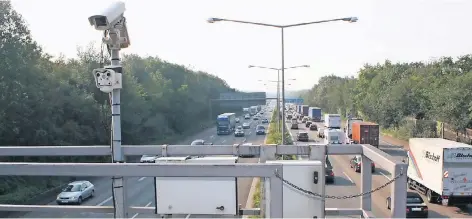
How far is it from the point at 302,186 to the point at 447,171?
1611cm

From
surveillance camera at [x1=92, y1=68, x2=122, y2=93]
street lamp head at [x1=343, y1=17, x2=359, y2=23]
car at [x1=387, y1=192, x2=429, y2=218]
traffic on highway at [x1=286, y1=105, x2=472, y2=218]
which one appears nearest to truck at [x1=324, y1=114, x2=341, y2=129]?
traffic on highway at [x1=286, y1=105, x2=472, y2=218]

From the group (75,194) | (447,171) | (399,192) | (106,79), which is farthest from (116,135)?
(75,194)

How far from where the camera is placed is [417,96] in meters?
54.1

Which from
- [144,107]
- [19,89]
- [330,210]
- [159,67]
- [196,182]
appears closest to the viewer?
[196,182]

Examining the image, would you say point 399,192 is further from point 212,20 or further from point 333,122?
point 333,122

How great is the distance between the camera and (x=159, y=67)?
3354 inches

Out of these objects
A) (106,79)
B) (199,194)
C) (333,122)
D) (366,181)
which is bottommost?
(333,122)

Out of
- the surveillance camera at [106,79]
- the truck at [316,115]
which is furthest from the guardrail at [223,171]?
the truck at [316,115]

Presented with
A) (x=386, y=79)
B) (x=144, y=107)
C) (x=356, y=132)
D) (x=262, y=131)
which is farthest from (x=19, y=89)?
(x=386, y=79)

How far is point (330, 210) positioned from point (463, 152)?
50.7ft

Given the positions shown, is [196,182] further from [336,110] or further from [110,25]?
[336,110]

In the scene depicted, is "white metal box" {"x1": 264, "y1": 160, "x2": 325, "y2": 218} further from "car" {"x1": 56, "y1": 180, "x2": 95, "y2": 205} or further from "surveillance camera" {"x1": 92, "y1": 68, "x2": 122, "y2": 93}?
"car" {"x1": 56, "y1": 180, "x2": 95, "y2": 205}

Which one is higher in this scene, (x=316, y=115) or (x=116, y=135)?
(x=116, y=135)

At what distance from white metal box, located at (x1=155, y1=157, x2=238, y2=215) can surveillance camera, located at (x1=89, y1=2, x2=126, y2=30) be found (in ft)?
7.54
